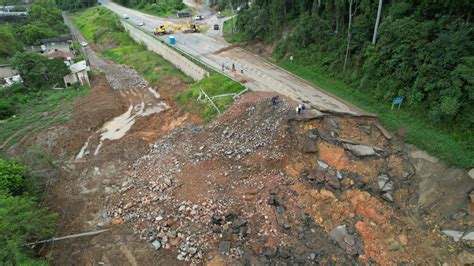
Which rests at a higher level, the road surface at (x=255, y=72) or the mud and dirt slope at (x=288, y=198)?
the road surface at (x=255, y=72)

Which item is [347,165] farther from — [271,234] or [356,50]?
[356,50]

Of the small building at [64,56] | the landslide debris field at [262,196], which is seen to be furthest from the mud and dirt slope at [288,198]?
the small building at [64,56]

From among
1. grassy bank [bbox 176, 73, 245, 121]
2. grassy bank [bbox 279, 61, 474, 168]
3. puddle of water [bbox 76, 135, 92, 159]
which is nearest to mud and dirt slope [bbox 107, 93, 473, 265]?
grassy bank [bbox 279, 61, 474, 168]

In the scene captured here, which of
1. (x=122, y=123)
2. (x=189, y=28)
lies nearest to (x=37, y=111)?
(x=122, y=123)

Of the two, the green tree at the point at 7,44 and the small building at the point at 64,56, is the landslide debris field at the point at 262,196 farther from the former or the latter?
the green tree at the point at 7,44

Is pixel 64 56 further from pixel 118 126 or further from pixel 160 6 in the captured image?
pixel 160 6

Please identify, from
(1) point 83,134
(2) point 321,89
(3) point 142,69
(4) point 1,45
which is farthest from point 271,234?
(4) point 1,45

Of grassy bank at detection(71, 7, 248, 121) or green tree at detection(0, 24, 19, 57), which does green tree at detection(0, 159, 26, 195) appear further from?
green tree at detection(0, 24, 19, 57)
